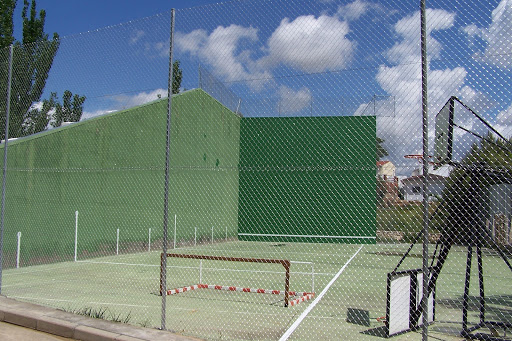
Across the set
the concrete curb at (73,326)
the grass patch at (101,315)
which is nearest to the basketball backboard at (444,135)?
the concrete curb at (73,326)

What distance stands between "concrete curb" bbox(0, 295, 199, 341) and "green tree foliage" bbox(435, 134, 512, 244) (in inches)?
128

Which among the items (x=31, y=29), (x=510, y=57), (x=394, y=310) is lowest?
(x=394, y=310)

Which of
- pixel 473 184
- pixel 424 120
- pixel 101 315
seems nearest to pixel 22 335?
pixel 101 315

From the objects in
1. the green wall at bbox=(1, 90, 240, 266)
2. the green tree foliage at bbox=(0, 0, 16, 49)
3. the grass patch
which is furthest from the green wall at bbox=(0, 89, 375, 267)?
the green tree foliage at bbox=(0, 0, 16, 49)

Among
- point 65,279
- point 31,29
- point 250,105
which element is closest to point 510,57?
point 250,105

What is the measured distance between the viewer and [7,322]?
253 inches

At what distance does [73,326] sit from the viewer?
572cm

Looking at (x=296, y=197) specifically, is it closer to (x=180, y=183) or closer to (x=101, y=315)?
(x=180, y=183)

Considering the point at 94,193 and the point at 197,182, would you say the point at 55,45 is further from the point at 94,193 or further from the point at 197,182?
the point at 197,182

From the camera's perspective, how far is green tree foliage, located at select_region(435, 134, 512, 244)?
15.7 ft

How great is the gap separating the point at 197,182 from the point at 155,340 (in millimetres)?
15004

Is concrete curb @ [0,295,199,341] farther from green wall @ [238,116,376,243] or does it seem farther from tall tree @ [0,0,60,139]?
green wall @ [238,116,376,243]

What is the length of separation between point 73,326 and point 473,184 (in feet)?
16.2

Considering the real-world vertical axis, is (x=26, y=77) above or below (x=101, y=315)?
above
